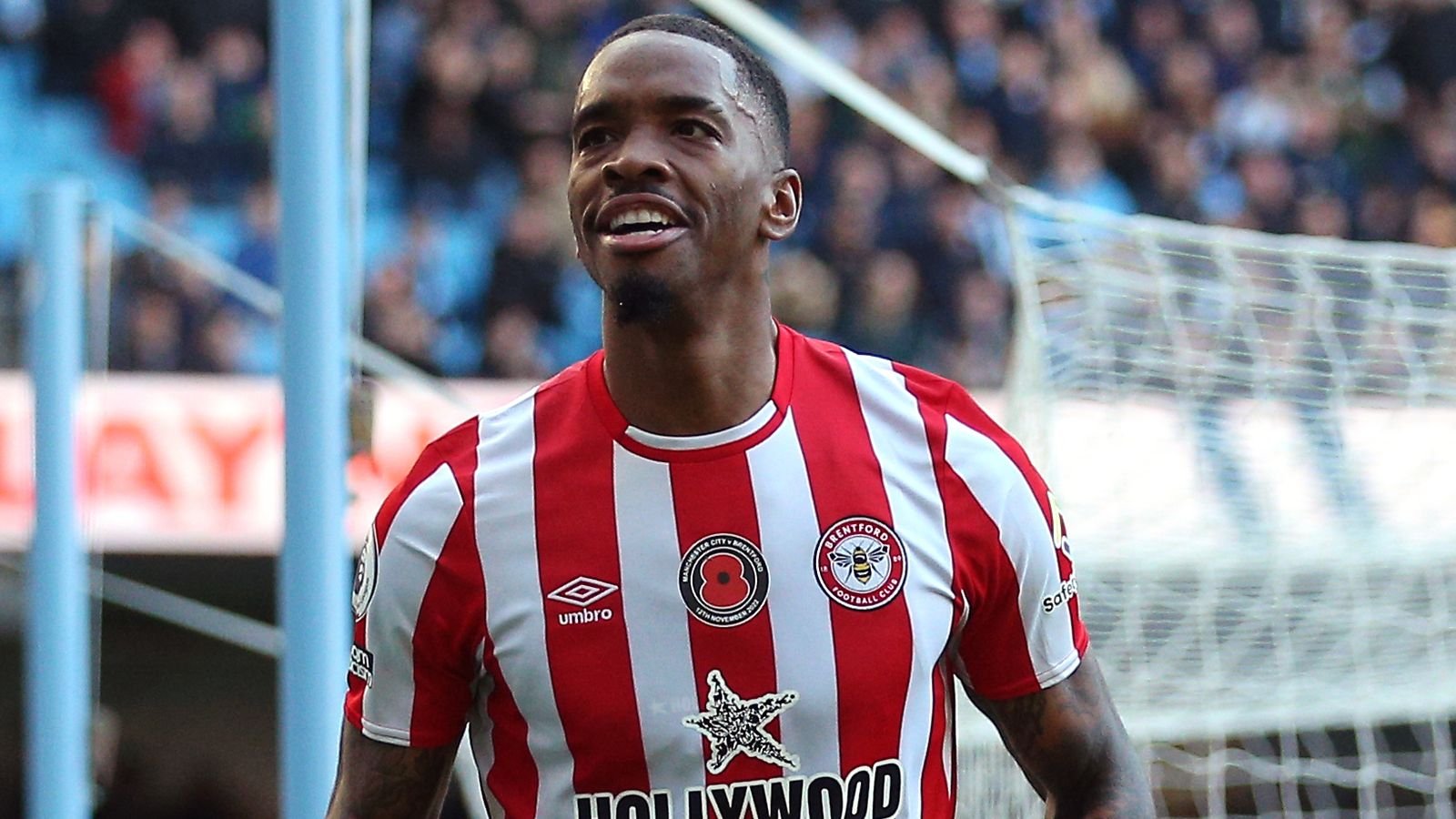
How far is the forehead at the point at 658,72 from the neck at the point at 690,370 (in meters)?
0.26

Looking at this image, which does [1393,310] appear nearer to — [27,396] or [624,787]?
[624,787]

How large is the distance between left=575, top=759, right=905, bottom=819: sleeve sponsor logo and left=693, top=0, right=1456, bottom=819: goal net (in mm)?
2510

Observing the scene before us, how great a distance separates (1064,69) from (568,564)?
367 inches

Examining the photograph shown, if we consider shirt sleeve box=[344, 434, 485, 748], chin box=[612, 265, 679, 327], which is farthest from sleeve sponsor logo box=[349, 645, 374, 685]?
chin box=[612, 265, 679, 327]

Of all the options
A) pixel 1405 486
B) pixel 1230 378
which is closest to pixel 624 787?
pixel 1230 378

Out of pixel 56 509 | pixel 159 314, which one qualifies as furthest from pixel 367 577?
pixel 159 314

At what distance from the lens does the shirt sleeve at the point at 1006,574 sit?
2420mm

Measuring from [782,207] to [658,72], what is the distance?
247 mm

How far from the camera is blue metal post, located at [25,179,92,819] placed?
4.64 metres

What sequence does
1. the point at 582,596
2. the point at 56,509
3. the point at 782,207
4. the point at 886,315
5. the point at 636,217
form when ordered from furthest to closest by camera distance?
the point at 886,315
the point at 56,509
the point at 782,207
the point at 582,596
the point at 636,217

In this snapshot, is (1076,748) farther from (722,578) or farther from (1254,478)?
(1254,478)

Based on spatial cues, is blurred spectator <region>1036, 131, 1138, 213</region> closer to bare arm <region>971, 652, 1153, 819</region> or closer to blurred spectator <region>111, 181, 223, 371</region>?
blurred spectator <region>111, 181, 223, 371</region>

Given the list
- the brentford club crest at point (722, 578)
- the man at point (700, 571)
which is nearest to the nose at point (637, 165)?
the man at point (700, 571)

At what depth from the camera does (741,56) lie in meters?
2.45
